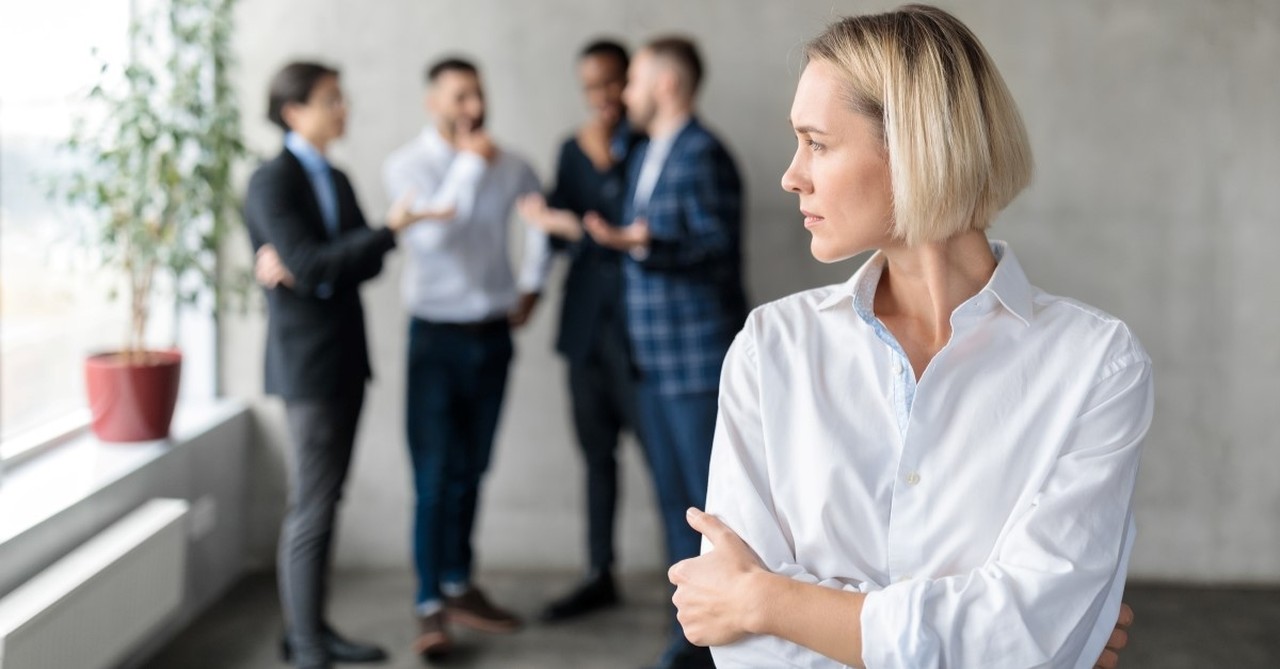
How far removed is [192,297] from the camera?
142 inches

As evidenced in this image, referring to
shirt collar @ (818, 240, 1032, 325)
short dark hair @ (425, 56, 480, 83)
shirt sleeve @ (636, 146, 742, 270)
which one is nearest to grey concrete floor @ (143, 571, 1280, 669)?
shirt sleeve @ (636, 146, 742, 270)

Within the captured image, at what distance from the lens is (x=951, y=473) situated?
4.38ft

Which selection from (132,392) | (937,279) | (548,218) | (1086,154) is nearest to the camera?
(937,279)

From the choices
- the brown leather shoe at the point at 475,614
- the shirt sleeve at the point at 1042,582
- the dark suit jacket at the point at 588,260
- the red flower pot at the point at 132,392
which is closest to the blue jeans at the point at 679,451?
the dark suit jacket at the point at 588,260

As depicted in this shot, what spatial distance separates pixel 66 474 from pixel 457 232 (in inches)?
52.1

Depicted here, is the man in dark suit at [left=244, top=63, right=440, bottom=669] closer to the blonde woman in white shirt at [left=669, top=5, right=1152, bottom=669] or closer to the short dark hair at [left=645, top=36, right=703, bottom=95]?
the short dark hair at [left=645, top=36, right=703, bottom=95]

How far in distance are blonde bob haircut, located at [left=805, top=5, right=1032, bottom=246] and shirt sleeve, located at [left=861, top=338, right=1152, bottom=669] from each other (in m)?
0.26

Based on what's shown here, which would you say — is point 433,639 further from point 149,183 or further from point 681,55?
point 681,55

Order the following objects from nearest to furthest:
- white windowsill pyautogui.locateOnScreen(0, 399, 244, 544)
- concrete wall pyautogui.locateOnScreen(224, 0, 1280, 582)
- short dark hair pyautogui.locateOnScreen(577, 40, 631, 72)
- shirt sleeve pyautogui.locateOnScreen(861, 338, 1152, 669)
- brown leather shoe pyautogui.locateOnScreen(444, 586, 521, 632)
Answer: shirt sleeve pyautogui.locateOnScreen(861, 338, 1152, 669) < white windowsill pyautogui.locateOnScreen(0, 399, 244, 544) < brown leather shoe pyautogui.locateOnScreen(444, 586, 521, 632) < short dark hair pyautogui.locateOnScreen(577, 40, 631, 72) < concrete wall pyautogui.locateOnScreen(224, 0, 1280, 582)

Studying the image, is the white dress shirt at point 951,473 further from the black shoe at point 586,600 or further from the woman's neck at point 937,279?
the black shoe at point 586,600

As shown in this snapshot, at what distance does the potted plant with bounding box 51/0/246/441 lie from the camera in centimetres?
335

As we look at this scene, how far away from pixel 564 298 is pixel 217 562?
61.1 inches

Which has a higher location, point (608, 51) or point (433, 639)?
point (608, 51)

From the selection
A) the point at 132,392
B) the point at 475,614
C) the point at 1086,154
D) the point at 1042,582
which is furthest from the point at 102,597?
the point at 1086,154
